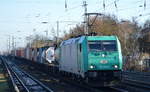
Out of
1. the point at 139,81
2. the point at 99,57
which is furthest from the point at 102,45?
the point at 139,81

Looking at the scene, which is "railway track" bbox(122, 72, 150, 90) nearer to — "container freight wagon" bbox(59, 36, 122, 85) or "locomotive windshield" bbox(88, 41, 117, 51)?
"container freight wagon" bbox(59, 36, 122, 85)

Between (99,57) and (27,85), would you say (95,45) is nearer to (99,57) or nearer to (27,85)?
(99,57)

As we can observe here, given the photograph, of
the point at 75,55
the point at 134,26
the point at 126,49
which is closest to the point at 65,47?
the point at 75,55

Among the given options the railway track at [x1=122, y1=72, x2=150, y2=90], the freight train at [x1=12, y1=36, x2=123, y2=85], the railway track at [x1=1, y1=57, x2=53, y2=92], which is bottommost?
the railway track at [x1=1, y1=57, x2=53, y2=92]

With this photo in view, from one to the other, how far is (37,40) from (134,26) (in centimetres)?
4164

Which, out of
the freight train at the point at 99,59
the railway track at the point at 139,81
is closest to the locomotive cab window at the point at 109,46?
the freight train at the point at 99,59

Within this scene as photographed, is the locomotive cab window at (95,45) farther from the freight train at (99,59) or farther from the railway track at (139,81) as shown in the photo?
the railway track at (139,81)

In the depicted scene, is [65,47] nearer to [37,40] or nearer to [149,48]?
[149,48]

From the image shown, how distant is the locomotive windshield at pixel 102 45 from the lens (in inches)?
790

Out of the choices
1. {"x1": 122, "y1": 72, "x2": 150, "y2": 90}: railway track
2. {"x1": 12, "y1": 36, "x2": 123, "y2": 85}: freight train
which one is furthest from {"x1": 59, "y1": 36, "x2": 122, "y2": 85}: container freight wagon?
{"x1": 122, "y1": 72, "x2": 150, "y2": 90}: railway track

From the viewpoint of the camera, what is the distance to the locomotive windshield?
2008 centimetres

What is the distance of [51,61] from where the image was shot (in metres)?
42.3

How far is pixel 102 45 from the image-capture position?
20203 millimetres

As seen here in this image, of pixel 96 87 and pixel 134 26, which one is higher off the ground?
pixel 134 26
